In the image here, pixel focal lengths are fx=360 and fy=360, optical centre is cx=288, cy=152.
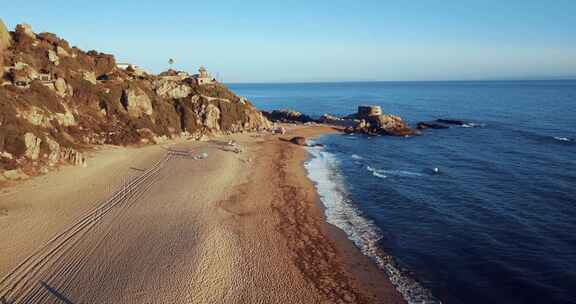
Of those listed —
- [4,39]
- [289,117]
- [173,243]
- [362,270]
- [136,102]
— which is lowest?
[362,270]

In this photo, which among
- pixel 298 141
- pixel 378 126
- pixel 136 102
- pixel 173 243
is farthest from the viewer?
pixel 378 126

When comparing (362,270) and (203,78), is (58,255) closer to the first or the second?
(362,270)

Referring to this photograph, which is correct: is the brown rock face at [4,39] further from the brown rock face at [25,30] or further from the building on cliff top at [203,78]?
the building on cliff top at [203,78]

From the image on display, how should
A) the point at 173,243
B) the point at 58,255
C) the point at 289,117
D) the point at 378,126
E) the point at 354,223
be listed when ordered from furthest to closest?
1. the point at 289,117
2. the point at 378,126
3. the point at 354,223
4. the point at 173,243
5. the point at 58,255

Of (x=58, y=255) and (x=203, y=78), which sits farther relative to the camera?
(x=203, y=78)

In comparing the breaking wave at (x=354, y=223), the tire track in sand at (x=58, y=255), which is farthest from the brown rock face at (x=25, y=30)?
the breaking wave at (x=354, y=223)

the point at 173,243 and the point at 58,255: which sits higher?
the point at 58,255

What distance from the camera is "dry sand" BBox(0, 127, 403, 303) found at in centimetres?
1778

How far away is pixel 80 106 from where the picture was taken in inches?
1981

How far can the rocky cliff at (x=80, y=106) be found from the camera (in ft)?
117

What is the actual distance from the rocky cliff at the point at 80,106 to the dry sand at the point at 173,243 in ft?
13.2

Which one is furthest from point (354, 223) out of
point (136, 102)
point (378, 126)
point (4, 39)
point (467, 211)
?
point (4, 39)

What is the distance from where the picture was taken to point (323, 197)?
33500 mm

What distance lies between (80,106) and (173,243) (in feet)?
123
